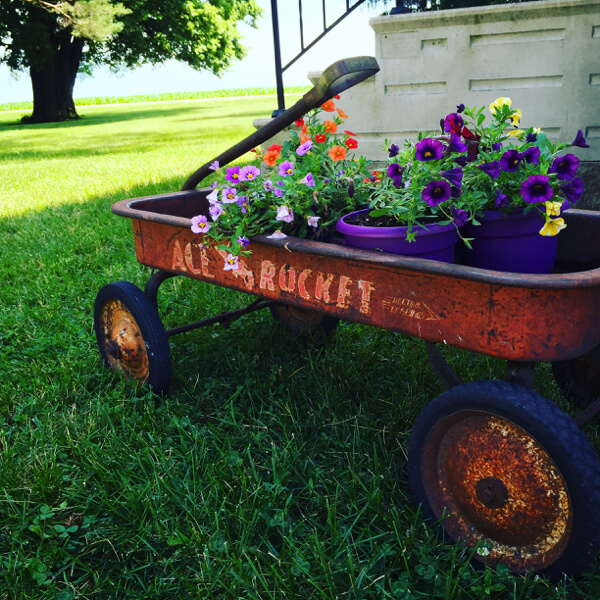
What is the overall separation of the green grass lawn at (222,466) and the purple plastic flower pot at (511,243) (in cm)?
69

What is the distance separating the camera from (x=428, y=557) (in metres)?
1.63

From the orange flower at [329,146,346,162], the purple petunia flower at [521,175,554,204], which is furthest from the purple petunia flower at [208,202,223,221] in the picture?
the purple petunia flower at [521,175,554,204]

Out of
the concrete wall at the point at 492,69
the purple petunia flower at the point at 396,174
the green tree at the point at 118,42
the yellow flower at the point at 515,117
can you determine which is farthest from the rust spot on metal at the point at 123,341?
the green tree at the point at 118,42

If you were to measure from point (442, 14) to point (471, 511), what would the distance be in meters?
3.49

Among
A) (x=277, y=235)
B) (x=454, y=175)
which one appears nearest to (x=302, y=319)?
(x=277, y=235)

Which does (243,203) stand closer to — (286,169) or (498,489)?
(286,169)

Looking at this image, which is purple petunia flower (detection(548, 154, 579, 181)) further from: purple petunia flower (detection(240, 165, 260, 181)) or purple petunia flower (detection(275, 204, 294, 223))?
purple petunia flower (detection(240, 165, 260, 181))

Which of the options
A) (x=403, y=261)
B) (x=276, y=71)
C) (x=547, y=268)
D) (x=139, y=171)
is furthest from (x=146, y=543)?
(x=139, y=171)

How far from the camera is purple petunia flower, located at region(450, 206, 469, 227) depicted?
1651 mm

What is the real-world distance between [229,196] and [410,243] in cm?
56

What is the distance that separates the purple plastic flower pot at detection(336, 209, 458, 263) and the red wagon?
0.08 metres

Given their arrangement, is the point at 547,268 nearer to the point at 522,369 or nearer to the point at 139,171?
the point at 522,369

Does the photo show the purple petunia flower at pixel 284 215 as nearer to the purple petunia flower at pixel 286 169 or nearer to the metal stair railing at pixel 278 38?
the purple petunia flower at pixel 286 169

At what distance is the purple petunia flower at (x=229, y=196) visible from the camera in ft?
6.19
